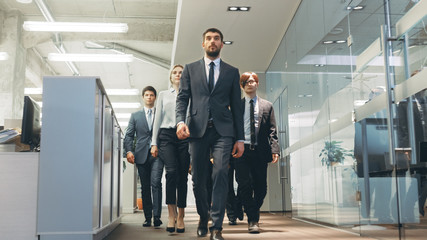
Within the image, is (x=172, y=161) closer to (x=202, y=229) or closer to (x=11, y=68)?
(x=202, y=229)

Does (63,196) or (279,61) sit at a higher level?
(279,61)

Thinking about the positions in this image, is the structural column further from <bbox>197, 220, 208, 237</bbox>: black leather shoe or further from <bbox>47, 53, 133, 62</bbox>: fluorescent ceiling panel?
<bbox>197, 220, 208, 237</bbox>: black leather shoe

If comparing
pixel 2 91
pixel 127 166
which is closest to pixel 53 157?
pixel 127 166

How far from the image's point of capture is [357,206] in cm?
402

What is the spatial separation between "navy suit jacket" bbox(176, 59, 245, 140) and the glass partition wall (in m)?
0.97

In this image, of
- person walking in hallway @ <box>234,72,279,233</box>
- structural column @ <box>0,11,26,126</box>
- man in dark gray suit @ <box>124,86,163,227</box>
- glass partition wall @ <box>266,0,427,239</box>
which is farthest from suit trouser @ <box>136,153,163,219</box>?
structural column @ <box>0,11,26,126</box>

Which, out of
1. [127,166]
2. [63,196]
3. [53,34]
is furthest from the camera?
[53,34]

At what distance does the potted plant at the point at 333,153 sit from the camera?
4.30 metres

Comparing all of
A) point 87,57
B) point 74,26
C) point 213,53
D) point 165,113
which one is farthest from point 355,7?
point 87,57

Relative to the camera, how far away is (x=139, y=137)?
4.93 metres

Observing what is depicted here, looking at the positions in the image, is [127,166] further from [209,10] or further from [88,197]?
[88,197]

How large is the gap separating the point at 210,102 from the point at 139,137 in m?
1.88

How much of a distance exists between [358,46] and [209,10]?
320 centimetres

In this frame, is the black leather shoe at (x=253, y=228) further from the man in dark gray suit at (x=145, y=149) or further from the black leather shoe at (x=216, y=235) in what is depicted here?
the man in dark gray suit at (x=145, y=149)
